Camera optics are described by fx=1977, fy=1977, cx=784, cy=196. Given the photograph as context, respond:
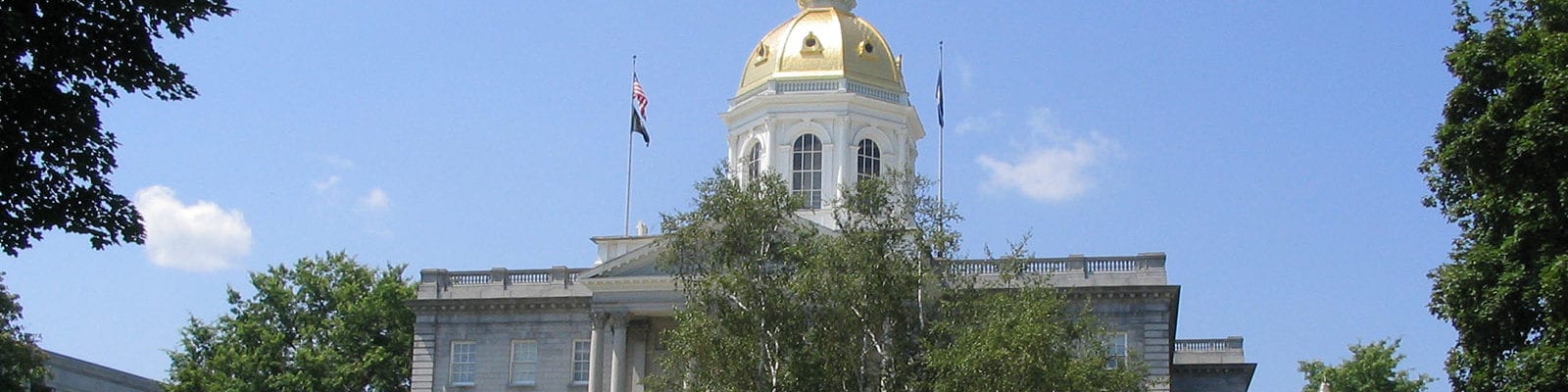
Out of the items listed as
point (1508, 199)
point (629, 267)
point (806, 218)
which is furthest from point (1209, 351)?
point (1508, 199)

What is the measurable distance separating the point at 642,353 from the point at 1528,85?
29.3 meters


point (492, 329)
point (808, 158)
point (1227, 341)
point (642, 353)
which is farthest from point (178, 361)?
point (1227, 341)

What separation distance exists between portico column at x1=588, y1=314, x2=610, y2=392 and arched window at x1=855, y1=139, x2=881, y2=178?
1088 cm

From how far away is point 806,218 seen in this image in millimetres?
56781

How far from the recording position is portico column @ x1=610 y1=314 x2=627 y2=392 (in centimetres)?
5203

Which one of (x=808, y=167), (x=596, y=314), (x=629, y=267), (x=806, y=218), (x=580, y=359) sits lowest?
(x=580, y=359)

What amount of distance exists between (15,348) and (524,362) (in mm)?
14115

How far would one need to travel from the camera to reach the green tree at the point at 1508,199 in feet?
94.0

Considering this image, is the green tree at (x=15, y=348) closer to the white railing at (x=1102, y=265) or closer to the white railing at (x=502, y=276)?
the white railing at (x=502, y=276)

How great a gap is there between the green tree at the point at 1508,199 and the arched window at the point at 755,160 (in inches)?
1205

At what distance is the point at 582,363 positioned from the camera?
55.0 meters

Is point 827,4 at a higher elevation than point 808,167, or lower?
higher

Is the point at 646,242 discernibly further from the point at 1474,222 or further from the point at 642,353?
the point at 1474,222

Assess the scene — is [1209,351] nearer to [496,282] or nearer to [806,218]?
[806,218]
